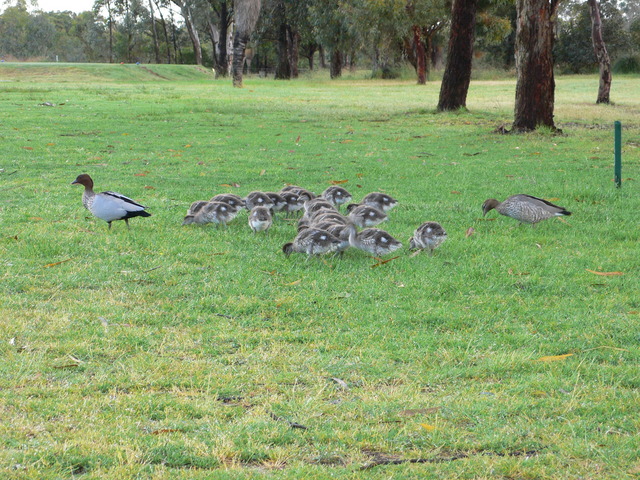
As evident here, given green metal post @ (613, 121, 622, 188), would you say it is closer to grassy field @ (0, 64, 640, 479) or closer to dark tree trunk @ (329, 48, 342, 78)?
grassy field @ (0, 64, 640, 479)

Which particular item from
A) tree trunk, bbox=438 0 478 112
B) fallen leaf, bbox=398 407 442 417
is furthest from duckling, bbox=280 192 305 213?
tree trunk, bbox=438 0 478 112

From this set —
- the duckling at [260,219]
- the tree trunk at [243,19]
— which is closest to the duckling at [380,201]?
the duckling at [260,219]

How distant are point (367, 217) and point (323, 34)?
49.9 metres

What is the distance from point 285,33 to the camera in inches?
2392

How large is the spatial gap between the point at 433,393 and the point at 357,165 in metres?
10.2

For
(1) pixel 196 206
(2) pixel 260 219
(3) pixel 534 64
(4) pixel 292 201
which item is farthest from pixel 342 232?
(3) pixel 534 64

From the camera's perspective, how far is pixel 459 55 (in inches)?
923

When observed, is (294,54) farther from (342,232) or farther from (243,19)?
(342,232)

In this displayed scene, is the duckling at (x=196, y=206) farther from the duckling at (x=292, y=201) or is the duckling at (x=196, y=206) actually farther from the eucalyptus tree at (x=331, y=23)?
the eucalyptus tree at (x=331, y=23)

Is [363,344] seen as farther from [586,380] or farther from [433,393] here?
[586,380]

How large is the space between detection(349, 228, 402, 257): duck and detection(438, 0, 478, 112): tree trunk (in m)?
17.1

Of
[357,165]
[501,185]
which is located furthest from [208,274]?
[357,165]

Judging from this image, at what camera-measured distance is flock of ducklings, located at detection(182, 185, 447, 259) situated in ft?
25.2

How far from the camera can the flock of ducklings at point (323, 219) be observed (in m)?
7.67
